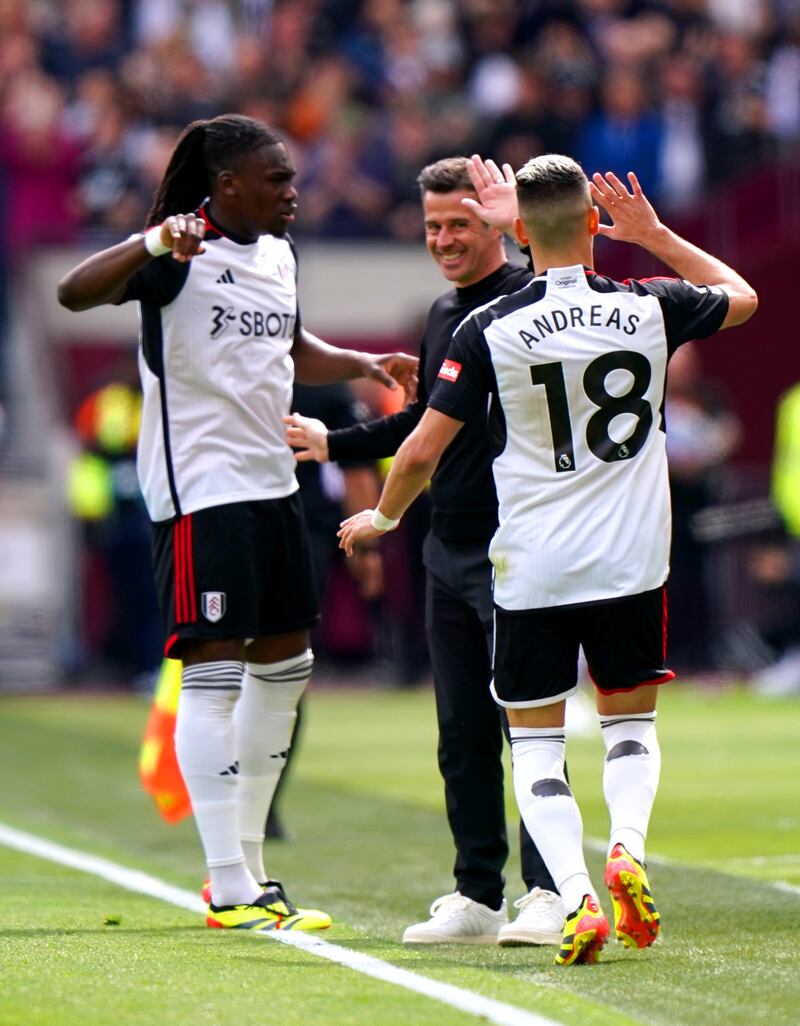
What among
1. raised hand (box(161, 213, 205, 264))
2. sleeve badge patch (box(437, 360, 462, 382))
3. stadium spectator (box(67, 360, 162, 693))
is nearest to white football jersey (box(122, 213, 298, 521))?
raised hand (box(161, 213, 205, 264))

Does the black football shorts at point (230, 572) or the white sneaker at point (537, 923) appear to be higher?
the black football shorts at point (230, 572)

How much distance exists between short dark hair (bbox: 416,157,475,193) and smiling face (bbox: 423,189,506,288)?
0.05ft

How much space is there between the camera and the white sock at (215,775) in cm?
630

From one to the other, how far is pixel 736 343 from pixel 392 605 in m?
4.09

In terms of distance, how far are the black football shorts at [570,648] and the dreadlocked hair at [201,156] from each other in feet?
5.77

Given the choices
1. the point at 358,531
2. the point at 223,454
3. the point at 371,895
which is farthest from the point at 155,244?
the point at 371,895

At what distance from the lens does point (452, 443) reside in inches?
250

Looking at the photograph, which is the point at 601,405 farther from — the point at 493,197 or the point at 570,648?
the point at 493,197

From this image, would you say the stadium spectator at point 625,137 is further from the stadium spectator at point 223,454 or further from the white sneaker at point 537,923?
the white sneaker at point 537,923

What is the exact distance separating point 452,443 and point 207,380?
759mm

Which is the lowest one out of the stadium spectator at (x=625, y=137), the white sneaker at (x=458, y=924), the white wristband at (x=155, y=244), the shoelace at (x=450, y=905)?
the white sneaker at (x=458, y=924)

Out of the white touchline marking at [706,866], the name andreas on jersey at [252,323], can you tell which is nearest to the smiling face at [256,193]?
the name andreas on jersey at [252,323]

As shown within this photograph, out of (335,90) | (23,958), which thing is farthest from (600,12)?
(23,958)

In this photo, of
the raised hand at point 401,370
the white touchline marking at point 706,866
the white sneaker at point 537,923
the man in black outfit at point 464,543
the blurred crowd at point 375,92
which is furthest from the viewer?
the blurred crowd at point 375,92
